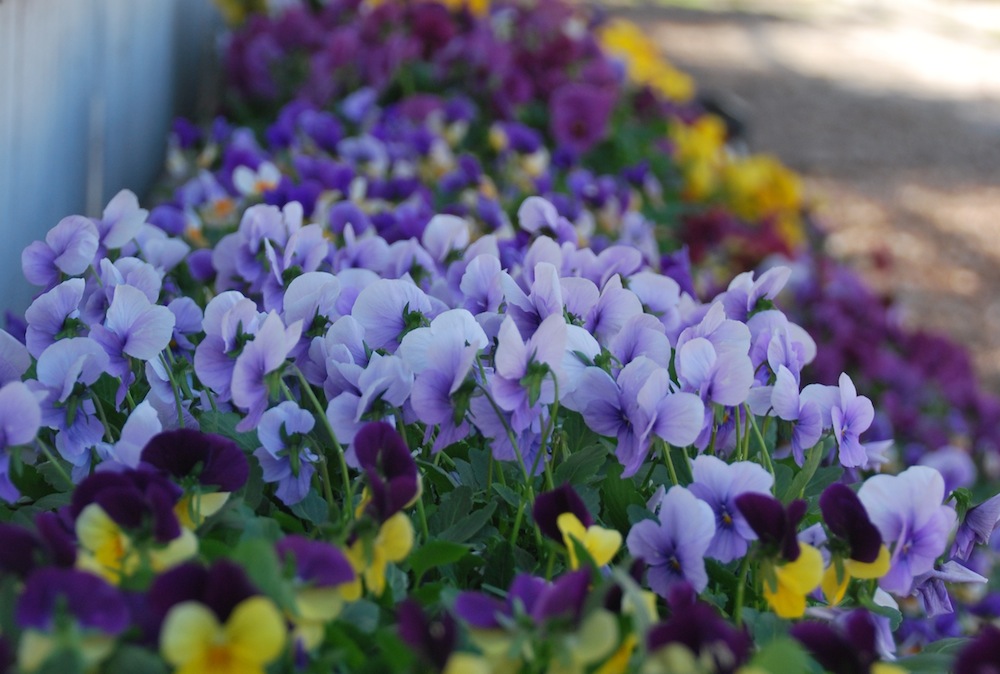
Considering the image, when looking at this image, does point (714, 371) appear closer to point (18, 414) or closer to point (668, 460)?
point (668, 460)

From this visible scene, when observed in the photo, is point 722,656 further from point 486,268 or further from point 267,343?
point 486,268

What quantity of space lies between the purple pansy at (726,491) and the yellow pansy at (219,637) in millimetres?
419

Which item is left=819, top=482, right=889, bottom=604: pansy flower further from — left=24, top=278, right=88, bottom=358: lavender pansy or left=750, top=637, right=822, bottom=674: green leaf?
left=24, top=278, right=88, bottom=358: lavender pansy

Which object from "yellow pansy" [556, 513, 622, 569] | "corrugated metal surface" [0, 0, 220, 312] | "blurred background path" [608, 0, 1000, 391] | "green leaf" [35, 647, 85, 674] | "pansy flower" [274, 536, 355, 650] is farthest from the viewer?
"blurred background path" [608, 0, 1000, 391]

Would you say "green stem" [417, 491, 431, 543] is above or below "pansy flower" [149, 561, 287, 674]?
below

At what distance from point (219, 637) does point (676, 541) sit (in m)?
0.41

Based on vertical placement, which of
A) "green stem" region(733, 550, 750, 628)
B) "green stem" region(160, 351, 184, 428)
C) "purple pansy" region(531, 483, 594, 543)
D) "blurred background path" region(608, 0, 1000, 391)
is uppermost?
"purple pansy" region(531, 483, 594, 543)

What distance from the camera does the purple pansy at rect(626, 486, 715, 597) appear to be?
0.93 metres

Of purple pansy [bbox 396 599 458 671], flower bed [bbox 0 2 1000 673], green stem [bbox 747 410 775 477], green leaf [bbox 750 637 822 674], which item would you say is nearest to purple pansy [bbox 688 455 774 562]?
flower bed [bbox 0 2 1000 673]

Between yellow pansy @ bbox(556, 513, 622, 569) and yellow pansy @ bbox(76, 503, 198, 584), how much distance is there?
27 cm

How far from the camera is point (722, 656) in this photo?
0.73m

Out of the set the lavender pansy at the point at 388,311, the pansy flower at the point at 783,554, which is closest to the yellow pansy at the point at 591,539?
the pansy flower at the point at 783,554

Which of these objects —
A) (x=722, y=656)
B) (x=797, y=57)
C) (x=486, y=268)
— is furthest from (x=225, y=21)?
(x=797, y=57)

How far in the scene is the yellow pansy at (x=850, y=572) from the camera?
0.92 m
